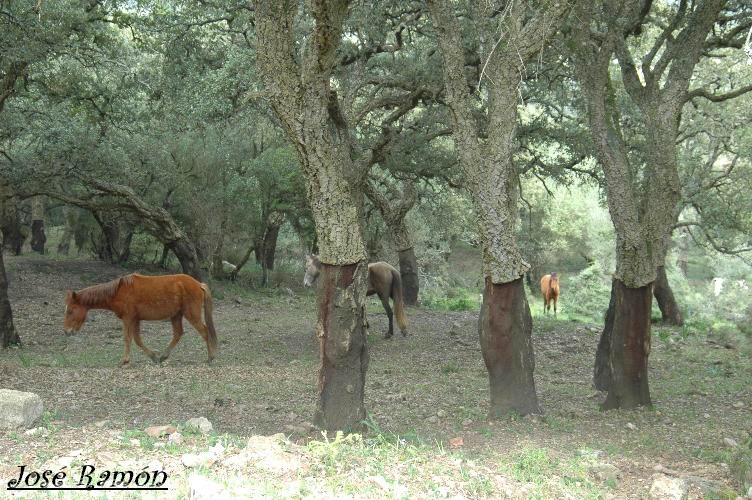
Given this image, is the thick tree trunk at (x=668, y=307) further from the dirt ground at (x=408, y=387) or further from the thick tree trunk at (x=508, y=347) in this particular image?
the thick tree trunk at (x=508, y=347)

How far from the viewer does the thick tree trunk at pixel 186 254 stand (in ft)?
64.5

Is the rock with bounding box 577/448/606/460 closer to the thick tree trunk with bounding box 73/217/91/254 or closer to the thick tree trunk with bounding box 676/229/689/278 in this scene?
the thick tree trunk with bounding box 73/217/91/254

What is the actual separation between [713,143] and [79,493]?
887 inches

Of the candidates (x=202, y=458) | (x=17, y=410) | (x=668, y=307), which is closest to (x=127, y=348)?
(x=17, y=410)

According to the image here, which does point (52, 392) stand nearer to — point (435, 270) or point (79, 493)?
point (79, 493)

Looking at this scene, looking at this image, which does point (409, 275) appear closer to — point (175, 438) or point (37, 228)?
point (37, 228)

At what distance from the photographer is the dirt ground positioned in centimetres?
749

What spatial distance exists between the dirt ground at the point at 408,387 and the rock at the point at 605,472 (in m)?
0.08

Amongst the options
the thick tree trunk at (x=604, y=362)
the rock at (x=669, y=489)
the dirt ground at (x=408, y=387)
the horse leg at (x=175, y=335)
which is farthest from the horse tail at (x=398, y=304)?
the rock at (x=669, y=489)

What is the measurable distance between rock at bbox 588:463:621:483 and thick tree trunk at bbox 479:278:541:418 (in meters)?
2.22

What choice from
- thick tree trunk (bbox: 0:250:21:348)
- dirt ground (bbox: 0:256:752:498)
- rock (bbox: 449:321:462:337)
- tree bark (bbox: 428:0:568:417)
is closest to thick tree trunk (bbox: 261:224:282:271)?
dirt ground (bbox: 0:256:752:498)

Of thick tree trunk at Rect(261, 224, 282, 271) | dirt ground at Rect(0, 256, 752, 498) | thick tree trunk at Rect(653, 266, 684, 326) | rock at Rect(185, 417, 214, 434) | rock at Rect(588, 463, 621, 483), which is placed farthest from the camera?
thick tree trunk at Rect(261, 224, 282, 271)

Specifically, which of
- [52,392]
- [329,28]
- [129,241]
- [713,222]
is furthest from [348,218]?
[129,241]

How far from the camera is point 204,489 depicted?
15.2 feet
